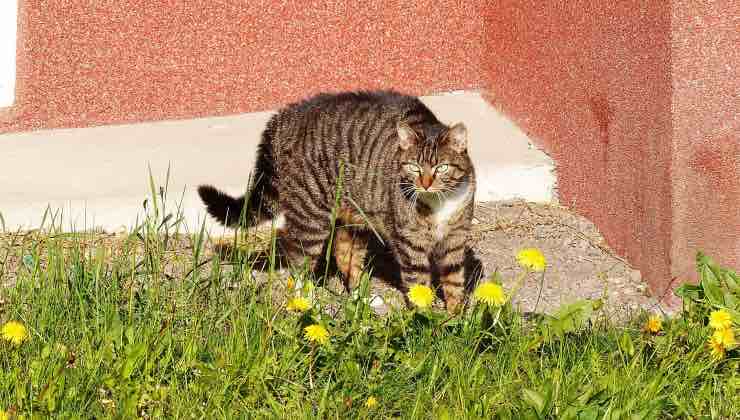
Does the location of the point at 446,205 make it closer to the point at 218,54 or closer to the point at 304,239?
the point at 304,239

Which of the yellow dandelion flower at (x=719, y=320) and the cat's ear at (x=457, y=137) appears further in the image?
the cat's ear at (x=457, y=137)

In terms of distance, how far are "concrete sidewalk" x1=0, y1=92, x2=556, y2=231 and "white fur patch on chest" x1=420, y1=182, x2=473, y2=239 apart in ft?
3.38

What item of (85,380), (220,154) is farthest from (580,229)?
(85,380)

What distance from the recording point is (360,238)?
15.8 feet

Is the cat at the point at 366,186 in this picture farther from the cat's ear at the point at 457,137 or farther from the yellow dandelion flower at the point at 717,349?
the yellow dandelion flower at the point at 717,349

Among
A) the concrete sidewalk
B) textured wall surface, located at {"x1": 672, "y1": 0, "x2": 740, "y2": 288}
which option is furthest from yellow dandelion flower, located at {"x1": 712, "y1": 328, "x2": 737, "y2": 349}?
the concrete sidewalk

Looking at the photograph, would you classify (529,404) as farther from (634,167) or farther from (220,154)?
(220,154)

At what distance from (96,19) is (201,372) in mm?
3639

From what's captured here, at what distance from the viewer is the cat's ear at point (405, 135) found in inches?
165

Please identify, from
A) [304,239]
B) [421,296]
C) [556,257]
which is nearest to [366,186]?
[304,239]

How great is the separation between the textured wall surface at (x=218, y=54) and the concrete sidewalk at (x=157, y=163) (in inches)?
4.4

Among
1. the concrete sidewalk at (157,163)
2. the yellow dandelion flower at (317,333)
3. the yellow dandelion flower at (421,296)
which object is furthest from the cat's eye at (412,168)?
the yellow dandelion flower at (317,333)

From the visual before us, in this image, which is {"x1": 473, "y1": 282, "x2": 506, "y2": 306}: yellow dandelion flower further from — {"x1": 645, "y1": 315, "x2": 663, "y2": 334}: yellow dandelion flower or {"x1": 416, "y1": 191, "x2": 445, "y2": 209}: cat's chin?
{"x1": 416, "y1": 191, "x2": 445, "y2": 209}: cat's chin

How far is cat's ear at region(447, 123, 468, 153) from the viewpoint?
4102 millimetres
